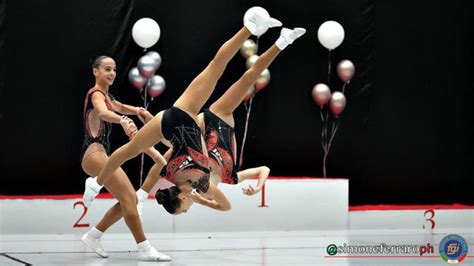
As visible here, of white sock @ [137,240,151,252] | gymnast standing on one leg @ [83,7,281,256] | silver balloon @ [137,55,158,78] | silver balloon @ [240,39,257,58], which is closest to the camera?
gymnast standing on one leg @ [83,7,281,256]

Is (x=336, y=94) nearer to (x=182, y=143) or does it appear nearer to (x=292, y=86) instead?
(x=292, y=86)

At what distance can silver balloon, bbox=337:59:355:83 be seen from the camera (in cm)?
948

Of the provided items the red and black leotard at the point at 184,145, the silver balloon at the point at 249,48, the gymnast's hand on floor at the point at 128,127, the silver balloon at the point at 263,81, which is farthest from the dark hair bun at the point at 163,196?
the silver balloon at the point at 249,48

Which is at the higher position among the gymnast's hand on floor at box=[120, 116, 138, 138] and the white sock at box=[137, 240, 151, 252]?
the gymnast's hand on floor at box=[120, 116, 138, 138]

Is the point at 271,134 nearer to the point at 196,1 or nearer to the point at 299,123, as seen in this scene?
the point at 299,123

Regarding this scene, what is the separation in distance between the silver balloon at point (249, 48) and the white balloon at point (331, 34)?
84cm

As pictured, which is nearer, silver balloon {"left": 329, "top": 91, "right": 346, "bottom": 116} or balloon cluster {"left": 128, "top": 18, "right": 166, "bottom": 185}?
balloon cluster {"left": 128, "top": 18, "right": 166, "bottom": 185}

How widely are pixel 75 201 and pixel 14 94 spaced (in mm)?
1454

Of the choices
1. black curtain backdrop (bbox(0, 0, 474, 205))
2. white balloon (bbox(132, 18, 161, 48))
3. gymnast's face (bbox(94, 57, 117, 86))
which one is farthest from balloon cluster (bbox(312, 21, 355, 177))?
gymnast's face (bbox(94, 57, 117, 86))

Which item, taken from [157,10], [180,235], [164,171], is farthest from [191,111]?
[157,10]

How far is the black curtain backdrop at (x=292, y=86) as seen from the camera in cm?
886

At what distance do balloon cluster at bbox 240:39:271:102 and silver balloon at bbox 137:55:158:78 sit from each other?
1.18m

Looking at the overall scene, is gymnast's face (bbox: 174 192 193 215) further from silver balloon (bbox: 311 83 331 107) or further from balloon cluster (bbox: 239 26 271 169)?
silver balloon (bbox: 311 83 331 107)

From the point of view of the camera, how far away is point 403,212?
32.1ft
